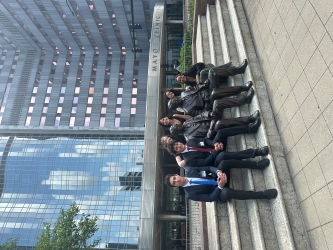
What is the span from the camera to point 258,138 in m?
5.85

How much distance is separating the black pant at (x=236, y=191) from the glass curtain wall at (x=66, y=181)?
2617 cm

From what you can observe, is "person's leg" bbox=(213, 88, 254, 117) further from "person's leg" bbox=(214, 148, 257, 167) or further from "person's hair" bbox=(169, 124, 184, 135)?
"person's leg" bbox=(214, 148, 257, 167)

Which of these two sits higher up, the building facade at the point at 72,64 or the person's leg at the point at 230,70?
the building facade at the point at 72,64

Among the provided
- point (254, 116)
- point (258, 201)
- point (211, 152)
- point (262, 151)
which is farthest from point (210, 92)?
point (258, 201)

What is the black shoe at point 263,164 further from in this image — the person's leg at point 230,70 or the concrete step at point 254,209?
the person's leg at point 230,70

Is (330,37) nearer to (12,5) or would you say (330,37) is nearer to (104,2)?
(104,2)

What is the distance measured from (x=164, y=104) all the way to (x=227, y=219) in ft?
35.7

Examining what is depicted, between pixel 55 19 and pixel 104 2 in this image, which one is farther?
pixel 55 19

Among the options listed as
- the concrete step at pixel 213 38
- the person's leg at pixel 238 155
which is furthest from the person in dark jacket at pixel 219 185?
the concrete step at pixel 213 38

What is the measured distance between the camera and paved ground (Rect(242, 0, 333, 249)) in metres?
4.12

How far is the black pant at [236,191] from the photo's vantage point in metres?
5.05

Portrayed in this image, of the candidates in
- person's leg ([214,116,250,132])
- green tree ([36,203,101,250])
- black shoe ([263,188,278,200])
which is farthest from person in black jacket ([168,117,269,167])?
green tree ([36,203,101,250])

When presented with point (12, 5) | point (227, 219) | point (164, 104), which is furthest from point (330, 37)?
point (12, 5)

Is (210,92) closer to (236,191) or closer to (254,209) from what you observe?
(236,191)
